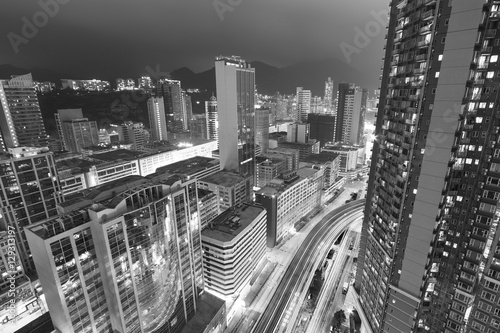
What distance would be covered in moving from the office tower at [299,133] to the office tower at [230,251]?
114835mm

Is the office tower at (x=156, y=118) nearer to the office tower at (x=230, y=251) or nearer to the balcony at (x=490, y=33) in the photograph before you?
the office tower at (x=230, y=251)

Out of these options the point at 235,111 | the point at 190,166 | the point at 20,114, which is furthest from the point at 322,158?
the point at 20,114

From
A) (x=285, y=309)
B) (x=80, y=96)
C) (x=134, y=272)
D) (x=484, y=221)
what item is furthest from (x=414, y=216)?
(x=80, y=96)

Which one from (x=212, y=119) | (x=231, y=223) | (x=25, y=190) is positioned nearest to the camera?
(x=25, y=190)

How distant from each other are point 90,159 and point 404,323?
442ft

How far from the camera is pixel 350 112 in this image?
582 ft

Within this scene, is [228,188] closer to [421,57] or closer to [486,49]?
[421,57]

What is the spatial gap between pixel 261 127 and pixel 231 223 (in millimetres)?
105536

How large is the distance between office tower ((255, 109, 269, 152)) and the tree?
109 metres

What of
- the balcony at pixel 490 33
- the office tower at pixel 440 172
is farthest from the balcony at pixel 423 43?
the balcony at pixel 490 33

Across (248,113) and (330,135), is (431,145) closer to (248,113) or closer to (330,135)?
(248,113)

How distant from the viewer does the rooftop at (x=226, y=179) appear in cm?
8931

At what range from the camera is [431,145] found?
34.9 m

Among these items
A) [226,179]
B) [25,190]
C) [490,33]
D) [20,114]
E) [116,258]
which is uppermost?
[490,33]
